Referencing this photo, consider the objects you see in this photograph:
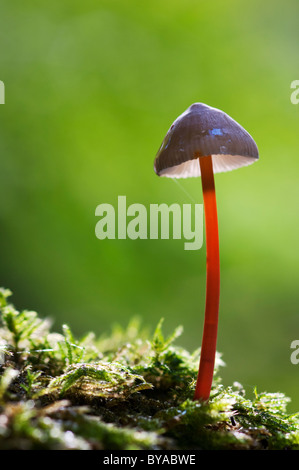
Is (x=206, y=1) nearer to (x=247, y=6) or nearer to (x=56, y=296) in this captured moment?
(x=247, y=6)

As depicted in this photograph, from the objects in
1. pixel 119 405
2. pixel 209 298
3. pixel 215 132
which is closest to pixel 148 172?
pixel 215 132

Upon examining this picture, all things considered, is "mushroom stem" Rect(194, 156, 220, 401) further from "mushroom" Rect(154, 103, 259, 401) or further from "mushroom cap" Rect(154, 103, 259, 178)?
"mushroom cap" Rect(154, 103, 259, 178)

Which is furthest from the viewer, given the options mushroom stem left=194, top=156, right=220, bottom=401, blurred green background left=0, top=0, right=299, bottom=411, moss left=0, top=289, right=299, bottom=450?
blurred green background left=0, top=0, right=299, bottom=411

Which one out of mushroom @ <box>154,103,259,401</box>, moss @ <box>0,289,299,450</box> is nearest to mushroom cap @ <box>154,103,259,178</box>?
mushroom @ <box>154,103,259,401</box>

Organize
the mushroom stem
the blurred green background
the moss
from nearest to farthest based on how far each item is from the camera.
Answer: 1. the moss
2. the mushroom stem
3. the blurred green background

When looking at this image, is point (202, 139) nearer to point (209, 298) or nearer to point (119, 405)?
point (209, 298)

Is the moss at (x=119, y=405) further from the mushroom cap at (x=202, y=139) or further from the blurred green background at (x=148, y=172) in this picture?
the blurred green background at (x=148, y=172)

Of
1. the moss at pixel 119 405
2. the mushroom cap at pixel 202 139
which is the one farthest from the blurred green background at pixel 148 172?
the mushroom cap at pixel 202 139

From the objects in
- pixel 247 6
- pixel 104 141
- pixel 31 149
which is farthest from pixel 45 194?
pixel 247 6
